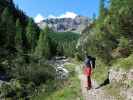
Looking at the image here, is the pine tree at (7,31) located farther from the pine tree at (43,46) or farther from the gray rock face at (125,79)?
the gray rock face at (125,79)

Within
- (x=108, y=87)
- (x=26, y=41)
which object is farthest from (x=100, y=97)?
(x=26, y=41)

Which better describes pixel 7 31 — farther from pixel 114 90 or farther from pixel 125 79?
pixel 125 79

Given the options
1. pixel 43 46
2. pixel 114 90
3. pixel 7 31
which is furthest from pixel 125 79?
pixel 43 46

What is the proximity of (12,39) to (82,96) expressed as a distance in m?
102

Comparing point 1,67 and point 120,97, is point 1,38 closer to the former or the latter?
point 1,67

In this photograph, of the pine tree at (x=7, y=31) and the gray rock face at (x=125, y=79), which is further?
the pine tree at (x=7, y=31)

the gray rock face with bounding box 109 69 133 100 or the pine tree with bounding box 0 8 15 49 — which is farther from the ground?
the pine tree with bounding box 0 8 15 49

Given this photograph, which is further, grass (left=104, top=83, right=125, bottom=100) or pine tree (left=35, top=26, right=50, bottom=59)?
pine tree (left=35, top=26, right=50, bottom=59)

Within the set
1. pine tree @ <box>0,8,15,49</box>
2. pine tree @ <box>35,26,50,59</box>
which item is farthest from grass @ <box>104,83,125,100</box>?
pine tree @ <box>35,26,50,59</box>

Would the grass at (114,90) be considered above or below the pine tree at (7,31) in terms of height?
below

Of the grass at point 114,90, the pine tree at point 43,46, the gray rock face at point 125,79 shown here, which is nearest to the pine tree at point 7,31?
the pine tree at point 43,46

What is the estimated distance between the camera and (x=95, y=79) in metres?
30.2

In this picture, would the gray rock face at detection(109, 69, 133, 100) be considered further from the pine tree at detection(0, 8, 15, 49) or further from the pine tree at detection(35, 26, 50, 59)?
the pine tree at detection(35, 26, 50, 59)

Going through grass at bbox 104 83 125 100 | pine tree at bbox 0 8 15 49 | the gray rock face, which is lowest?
grass at bbox 104 83 125 100
